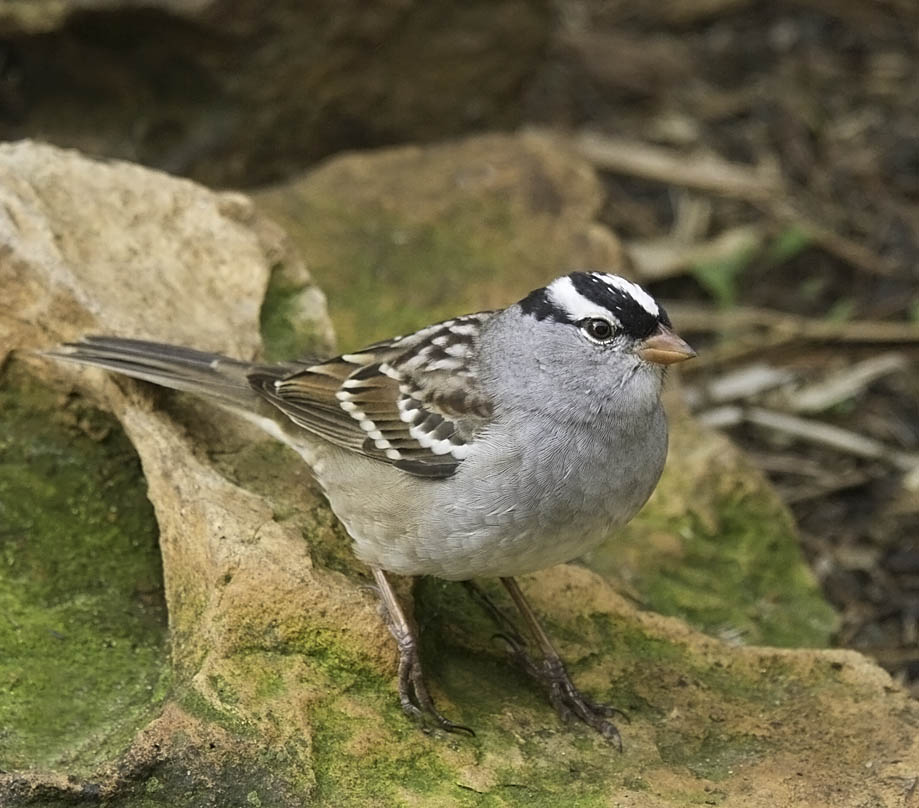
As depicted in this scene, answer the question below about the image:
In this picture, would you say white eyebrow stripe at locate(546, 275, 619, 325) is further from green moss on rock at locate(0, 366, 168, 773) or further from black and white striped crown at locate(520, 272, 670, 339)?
green moss on rock at locate(0, 366, 168, 773)

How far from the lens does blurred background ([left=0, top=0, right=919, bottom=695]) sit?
6.39m

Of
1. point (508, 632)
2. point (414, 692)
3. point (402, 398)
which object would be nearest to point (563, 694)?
point (508, 632)

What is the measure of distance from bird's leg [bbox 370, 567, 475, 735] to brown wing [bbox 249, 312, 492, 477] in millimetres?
434

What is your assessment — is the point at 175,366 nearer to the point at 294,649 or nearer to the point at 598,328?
the point at 294,649

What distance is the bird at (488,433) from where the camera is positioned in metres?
3.82

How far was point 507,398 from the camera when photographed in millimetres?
3996

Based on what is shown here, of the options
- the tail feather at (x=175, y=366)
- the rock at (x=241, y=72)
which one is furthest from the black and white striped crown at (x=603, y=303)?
the rock at (x=241, y=72)

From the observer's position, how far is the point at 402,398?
4207 mm

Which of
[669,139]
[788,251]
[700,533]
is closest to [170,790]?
[700,533]

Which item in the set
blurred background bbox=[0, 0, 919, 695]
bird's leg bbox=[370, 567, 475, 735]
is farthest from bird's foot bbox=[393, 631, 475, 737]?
blurred background bbox=[0, 0, 919, 695]

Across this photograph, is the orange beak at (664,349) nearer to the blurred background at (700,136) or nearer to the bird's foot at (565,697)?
the bird's foot at (565,697)

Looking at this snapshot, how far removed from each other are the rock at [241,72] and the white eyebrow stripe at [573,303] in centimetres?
318

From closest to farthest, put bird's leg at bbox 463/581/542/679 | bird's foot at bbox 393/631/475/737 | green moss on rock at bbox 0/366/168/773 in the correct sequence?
1. green moss on rock at bbox 0/366/168/773
2. bird's foot at bbox 393/631/475/737
3. bird's leg at bbox 463/581/542/679

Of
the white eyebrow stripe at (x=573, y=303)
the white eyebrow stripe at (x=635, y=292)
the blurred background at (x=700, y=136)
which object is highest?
the white eyebrow stripe at (x=635, y=292)
